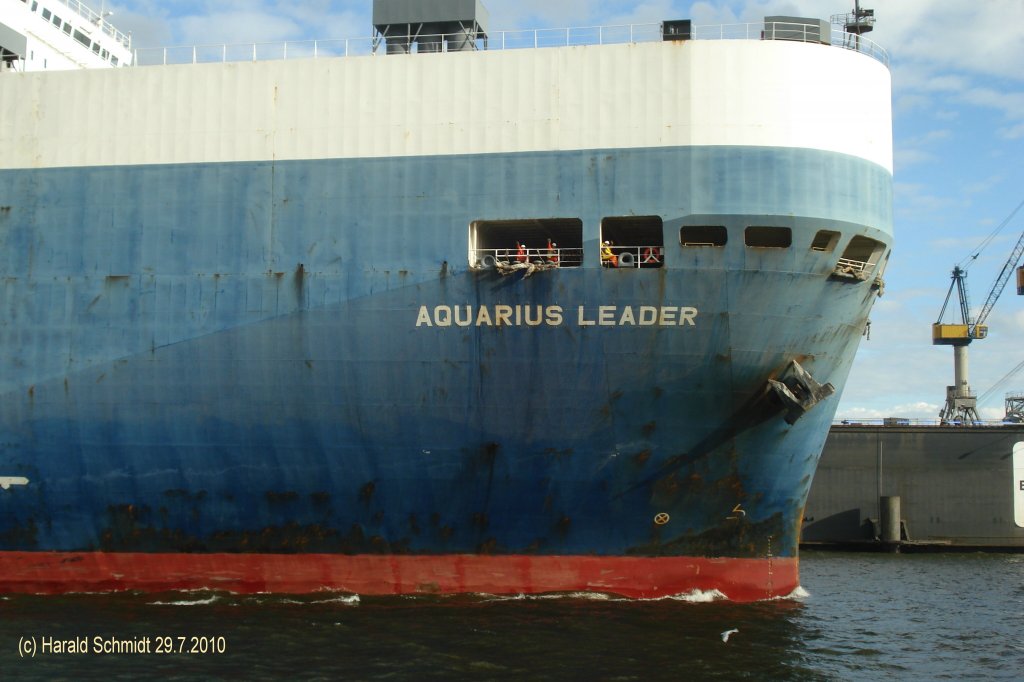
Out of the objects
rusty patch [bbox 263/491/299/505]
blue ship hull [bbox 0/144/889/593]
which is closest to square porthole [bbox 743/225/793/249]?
blue ship hull [bbox 0/144/889/593]

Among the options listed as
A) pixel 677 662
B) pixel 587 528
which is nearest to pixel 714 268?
pixel 587 528

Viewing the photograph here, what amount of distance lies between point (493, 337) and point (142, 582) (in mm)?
8669

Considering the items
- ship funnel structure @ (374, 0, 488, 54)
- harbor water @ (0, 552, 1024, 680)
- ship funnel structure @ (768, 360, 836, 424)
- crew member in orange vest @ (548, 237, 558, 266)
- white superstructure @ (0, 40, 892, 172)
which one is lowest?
harbor water @ (0, 552, 1024, 680)

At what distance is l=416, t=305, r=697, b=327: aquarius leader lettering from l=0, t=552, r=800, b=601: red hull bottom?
4.47 meters

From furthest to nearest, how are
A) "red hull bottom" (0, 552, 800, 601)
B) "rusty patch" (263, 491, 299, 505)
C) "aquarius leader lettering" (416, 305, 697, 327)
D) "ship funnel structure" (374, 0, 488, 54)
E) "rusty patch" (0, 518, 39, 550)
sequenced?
"ship funnel structure" (374, 0, 488, 54), "rusty patch" (0, 518, 39, 550), "rusty patch" (263, 491, 299, 505), "red hull bottom" (0, 552, 800, 601), "aquarius leader lettering" (416, 305, 697, 327)

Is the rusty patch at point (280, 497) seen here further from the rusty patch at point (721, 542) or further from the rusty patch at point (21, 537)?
the rusty patch at point (721, 542)

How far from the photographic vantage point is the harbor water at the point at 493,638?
554 inches

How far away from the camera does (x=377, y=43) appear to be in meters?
19.8

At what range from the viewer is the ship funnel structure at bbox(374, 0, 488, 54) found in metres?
19.4

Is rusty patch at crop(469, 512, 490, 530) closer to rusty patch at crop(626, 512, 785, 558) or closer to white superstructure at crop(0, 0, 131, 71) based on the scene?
rusty patch at crop(626, 512, 785, 558)

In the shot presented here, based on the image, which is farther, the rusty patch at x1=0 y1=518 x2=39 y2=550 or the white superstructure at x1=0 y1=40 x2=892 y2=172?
the rusty patch at x1=0 y1=518 x2=39 y2=550

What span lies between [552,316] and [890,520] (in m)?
20.9

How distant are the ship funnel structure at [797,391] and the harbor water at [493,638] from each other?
3861 mm

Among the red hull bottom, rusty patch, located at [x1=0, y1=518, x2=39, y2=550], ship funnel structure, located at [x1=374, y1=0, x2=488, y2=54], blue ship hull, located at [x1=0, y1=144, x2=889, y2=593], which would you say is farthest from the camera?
ship funnel structure, located at [x1=374, y1=0, x2=488, y2=54]
